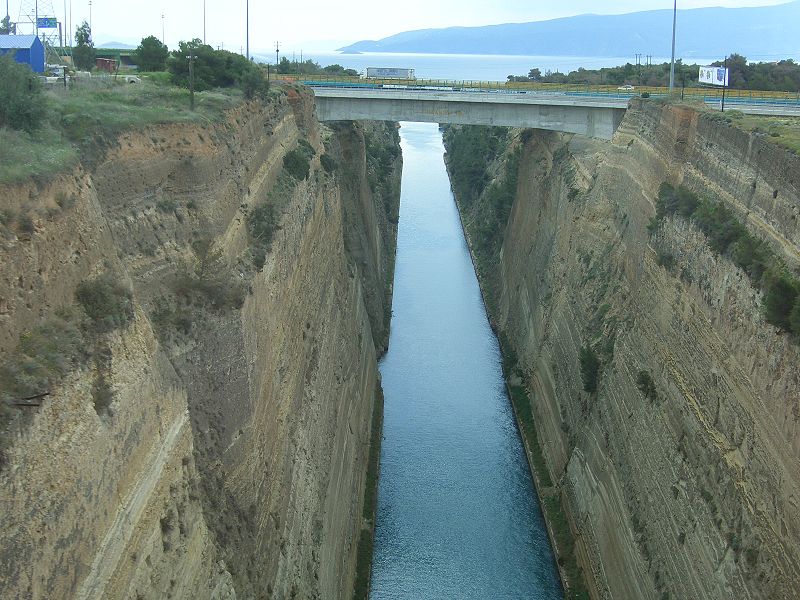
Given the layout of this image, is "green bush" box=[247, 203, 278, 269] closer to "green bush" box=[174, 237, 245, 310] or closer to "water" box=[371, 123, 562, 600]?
"green bush" box=[174, 237, 245, 310]

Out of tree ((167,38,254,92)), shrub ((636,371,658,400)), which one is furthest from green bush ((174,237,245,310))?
shrub ((636,371,658,400))

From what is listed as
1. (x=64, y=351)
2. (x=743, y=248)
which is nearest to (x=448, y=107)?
(x=743, y=248)

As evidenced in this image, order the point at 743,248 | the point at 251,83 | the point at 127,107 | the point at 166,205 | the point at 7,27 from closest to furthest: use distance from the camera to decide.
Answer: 1. the point at 166,205
2. the point at 127,107
3. the point at 743,248
4. the point at 251,83
5. the point at 7,27

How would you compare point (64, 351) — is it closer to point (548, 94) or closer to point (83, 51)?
point (83, 51)

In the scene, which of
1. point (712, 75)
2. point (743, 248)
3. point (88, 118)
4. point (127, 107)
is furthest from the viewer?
point (712, 75)

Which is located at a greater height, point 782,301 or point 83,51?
point 83,51

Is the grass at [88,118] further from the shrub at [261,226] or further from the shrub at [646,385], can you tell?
the shrub at [646,385]

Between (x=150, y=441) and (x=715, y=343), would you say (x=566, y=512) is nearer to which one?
(x=715, y=343)
